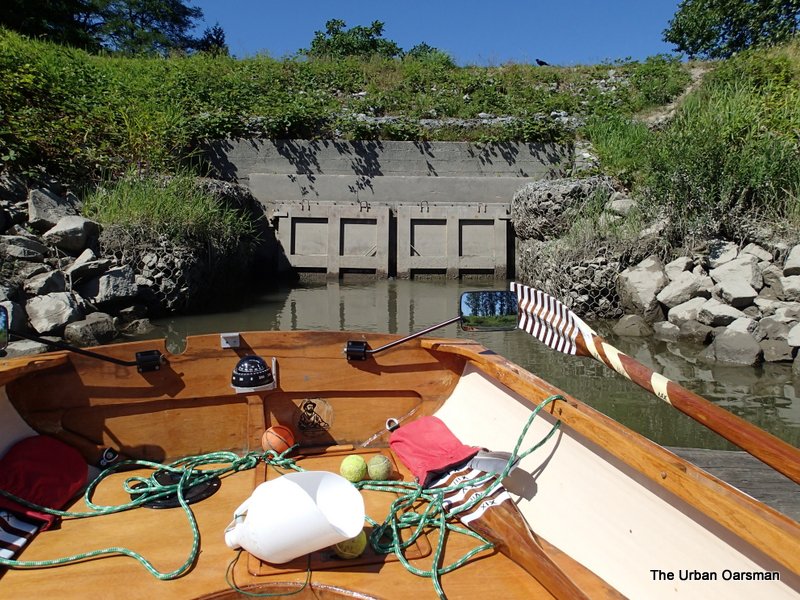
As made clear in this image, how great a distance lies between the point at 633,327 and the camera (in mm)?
7020

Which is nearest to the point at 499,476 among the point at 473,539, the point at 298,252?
the point at 473,539

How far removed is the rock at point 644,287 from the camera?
728 cm

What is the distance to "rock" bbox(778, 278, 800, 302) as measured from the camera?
6.36 meters

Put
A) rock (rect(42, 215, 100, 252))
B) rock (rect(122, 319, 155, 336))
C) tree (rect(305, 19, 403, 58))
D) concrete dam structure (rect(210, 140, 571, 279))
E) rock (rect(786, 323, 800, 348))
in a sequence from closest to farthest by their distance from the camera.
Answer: rock (rect(786, 323, 800, 348)) < rock (rect(122, 319, 155, 336)) < rock (rect(42, 215, 100, 252)) < concrete dam structure (rect(210, 140, 571, 279)) < tree (rect(305, 19, 403, 58))

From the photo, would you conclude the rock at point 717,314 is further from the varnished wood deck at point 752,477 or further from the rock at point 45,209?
the rock at point 45,209

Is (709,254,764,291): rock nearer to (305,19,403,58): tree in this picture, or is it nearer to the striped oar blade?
the striped oar blade

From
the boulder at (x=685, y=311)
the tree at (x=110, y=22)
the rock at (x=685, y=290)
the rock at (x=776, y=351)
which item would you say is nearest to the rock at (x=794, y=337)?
the rock at (x=776, y=351)

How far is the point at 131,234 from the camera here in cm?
762

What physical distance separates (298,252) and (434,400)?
8.35m

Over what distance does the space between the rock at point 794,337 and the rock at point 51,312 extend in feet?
23.6

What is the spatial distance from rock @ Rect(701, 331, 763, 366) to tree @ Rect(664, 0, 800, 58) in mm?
21224

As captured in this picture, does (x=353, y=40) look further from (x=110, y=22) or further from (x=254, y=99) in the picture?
(x=254, y=99)

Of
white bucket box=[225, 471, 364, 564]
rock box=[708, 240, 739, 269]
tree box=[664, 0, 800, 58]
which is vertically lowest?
white bucket box=[225, 471, 364, 564]

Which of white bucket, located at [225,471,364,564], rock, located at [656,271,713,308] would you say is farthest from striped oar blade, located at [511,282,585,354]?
rock, located at [656,271,713,308]
